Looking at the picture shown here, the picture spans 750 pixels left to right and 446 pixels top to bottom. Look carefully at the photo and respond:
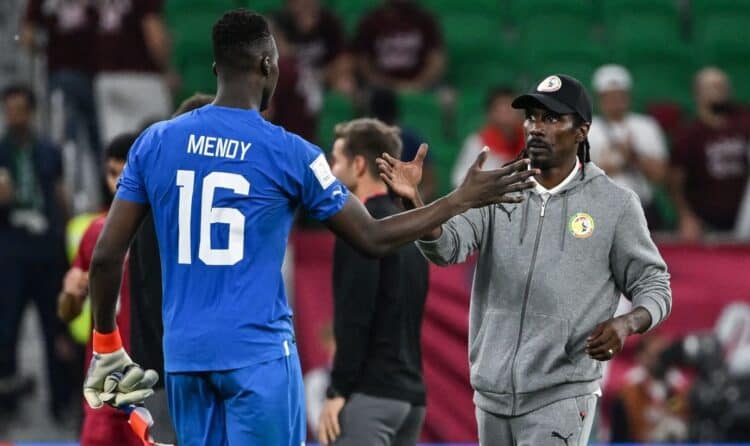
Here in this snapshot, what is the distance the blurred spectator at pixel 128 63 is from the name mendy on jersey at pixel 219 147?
6.75 metres

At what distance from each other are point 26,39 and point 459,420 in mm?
4633

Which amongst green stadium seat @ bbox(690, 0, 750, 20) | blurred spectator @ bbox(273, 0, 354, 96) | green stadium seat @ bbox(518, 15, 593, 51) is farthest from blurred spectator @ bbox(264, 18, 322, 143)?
green stadium seat @ bbox(690, 0, 750, 20)

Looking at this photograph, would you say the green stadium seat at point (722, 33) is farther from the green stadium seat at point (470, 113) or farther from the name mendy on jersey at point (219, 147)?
the name mendy on jersey at point (219, 147)

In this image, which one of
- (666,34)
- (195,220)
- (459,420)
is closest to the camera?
(195,220)

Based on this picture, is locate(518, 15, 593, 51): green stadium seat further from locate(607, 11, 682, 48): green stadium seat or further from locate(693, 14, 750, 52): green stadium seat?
locate(693, 14, 750, 52): green stadium seat

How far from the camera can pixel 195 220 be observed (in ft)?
15.0

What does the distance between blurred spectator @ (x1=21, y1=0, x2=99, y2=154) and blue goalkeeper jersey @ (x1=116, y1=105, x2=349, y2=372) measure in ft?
22.1

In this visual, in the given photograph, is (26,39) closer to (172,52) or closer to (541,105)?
(172,52)

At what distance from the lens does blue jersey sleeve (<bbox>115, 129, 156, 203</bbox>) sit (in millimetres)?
4660

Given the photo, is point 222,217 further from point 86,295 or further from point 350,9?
point 350,9

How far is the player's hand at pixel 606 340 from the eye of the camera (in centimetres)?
500

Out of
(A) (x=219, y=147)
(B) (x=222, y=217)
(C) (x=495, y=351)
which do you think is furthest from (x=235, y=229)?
(C) (x=495, y=351)

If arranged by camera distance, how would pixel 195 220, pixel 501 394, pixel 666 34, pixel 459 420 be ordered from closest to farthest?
pixel 195 220, pixel 501 394, pixel 459 420, pixel 666 34

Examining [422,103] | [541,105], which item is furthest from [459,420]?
[541,105]
